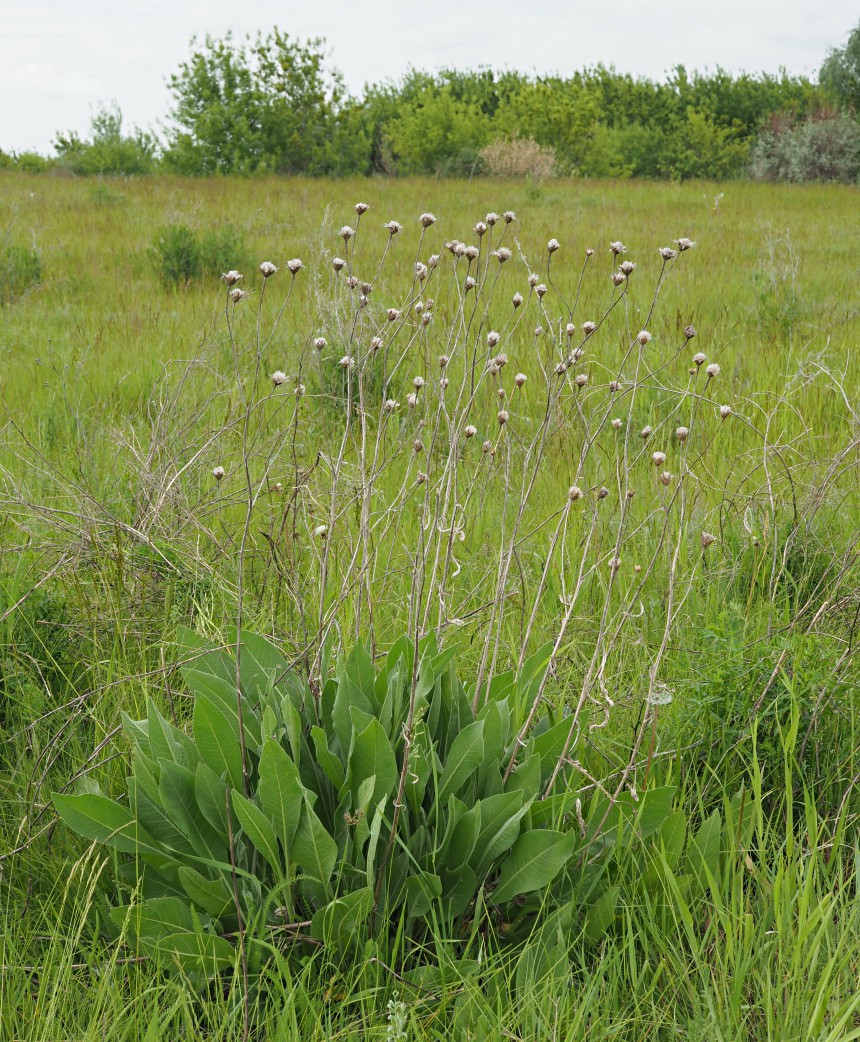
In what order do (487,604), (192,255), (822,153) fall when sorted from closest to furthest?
(487,604)
(192,255)
(822,153)

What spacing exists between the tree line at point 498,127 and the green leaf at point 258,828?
74.3 feet

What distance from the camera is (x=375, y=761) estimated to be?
165 centimetres

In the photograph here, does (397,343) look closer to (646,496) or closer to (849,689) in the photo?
(646,496)

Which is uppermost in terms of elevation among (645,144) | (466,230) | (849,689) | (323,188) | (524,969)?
(645,144)

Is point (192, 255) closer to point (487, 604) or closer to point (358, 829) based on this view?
point (487, 604)

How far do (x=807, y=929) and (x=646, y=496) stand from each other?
2062mm

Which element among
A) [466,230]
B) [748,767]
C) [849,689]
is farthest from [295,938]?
[466,230]

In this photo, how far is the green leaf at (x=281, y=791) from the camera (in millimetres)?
1546

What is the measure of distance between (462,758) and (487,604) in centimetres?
47

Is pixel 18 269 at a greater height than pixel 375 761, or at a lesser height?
greater

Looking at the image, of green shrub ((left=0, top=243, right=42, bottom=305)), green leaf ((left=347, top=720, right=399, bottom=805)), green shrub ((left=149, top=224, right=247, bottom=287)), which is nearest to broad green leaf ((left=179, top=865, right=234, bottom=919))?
green leaf ((left=347, top=720, right=399, bottom=805))

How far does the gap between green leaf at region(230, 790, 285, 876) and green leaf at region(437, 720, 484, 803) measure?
1.05 ft

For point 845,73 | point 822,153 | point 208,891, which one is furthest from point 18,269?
point 845,73

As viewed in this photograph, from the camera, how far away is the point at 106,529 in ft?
9.62
